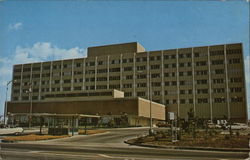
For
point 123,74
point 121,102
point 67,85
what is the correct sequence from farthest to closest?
point 67,85 → point 123,74 → point 121,102

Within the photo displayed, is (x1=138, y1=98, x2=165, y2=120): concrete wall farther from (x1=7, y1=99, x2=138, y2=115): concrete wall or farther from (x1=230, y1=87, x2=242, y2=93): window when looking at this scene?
(x1=230, y1=87, x2=242, y2=93): window

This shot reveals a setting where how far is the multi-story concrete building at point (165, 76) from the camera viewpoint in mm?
82312

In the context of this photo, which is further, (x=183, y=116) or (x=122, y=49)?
(x=122, y=49)

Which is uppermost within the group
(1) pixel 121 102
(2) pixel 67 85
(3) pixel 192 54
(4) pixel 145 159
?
(3) pixel 192 54

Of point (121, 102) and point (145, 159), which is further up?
point (121, 102)

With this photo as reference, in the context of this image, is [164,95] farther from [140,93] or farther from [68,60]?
[68,60]

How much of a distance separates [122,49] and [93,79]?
13901 mm

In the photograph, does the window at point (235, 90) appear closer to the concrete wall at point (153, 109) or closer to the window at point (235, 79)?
the window at point (235, 79)

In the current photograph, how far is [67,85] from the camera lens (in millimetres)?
98688

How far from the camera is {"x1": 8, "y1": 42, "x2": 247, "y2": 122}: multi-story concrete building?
82.3 meters

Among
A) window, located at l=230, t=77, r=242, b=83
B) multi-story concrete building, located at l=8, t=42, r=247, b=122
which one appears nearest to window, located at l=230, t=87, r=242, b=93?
multi-story concrete building, located at l=8, t=42, r=247, b=122

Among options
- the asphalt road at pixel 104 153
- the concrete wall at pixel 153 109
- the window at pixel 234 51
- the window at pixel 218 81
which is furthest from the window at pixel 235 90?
the asphalt road at pixel 104 153

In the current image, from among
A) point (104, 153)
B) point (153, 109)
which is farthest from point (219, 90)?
point (104, 153)

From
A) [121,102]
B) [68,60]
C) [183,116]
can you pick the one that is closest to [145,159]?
[121,102]
